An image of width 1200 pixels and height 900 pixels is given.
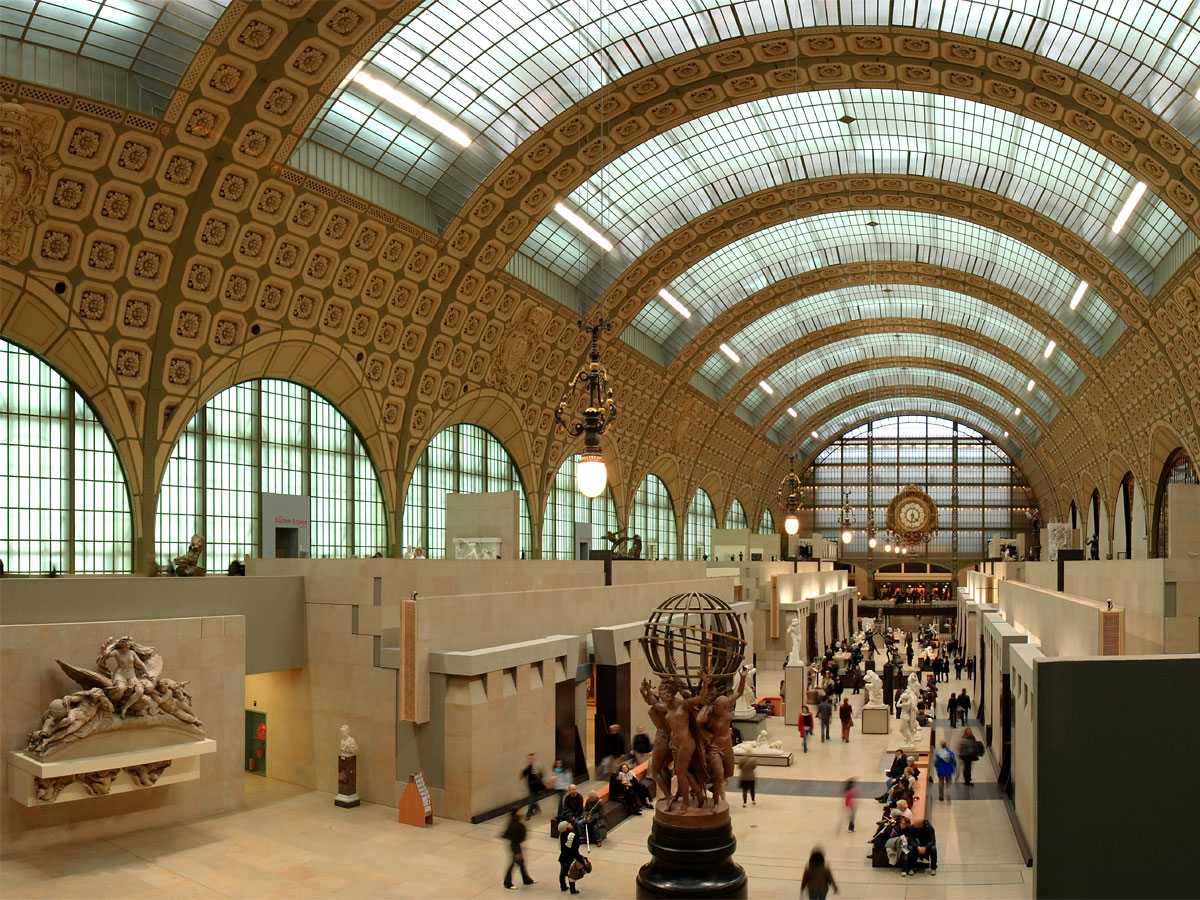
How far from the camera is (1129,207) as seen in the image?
3064cm

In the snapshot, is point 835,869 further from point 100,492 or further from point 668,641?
point 100,492

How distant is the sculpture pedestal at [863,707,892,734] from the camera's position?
26.9 m

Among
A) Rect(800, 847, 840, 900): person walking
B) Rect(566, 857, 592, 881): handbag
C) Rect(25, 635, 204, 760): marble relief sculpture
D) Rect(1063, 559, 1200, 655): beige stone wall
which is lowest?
Rect(566, 857, 592, 881): handbag

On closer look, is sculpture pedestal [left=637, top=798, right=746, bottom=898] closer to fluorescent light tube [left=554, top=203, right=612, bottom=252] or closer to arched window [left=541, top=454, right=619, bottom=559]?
fluorescent light tube [left=554, top=203, right=612, bottom=252]

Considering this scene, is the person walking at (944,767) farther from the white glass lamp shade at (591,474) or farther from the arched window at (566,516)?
the arched window at (566,516)

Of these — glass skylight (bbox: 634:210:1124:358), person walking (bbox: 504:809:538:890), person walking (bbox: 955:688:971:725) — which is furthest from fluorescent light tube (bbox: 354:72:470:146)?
person walking (bbox: 955:688:971:725)

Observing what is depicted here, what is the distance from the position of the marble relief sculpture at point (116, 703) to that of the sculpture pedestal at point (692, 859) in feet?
22.8

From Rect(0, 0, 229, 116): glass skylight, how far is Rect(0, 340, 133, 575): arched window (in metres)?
5.49

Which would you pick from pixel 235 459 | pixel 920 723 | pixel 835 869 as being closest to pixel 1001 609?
pixel 920 723

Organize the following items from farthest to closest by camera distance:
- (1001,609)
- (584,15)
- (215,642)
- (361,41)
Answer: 1. (1001,609)
2. (584,15)
3. (361,41)
4. (215,642)

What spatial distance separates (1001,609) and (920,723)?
6577 mm

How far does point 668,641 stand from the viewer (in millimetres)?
14031

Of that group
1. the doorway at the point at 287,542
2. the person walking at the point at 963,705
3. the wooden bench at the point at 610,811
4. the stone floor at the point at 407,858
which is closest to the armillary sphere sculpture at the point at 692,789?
the stone floor at the point at 407,858

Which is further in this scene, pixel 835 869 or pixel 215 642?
pixel 215 642
